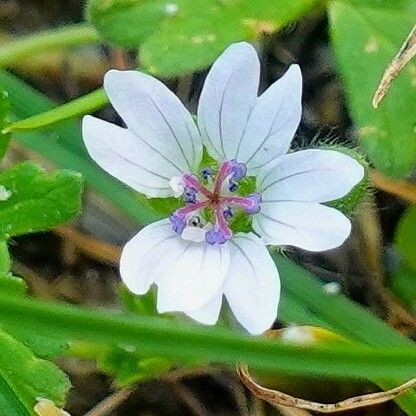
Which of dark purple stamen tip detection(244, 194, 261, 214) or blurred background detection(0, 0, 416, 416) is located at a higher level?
blurred background detection(0, 0, 416, 416)

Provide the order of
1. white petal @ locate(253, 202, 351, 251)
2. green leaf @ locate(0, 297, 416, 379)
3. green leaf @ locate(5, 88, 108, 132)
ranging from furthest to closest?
1. green leaf @ locate(5, 88, 108, 132)
2. white petal @ locate(253, 202, 351, 251)
3. green leaf @ locate(0, 297, 416, 379)

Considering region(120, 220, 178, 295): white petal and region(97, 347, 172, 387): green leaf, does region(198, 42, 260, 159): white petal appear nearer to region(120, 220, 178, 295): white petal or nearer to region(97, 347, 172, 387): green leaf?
region(120, 220, 178, 295): white petal

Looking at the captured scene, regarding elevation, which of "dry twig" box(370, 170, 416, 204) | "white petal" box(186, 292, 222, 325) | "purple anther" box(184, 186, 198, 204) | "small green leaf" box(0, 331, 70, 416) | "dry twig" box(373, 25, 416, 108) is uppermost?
"dry twig" box(370, 170, 416, 204)

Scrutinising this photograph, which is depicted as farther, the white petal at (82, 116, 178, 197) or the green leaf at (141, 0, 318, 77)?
the green leaf at (141, 0, 318, 77)

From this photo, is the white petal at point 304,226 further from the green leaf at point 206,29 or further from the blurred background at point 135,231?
the blurred background at point 135,231

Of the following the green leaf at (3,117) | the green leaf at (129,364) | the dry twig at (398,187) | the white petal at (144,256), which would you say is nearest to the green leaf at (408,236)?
the dry twig at (398,187)

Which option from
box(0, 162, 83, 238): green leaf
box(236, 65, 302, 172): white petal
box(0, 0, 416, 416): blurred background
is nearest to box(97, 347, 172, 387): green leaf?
box(0, 0, 416, 416): blurred background

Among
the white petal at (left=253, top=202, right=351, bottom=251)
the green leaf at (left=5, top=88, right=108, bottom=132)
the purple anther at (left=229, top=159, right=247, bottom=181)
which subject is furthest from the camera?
the green leaf at (left=5, top=88, right=108, bottom=132)

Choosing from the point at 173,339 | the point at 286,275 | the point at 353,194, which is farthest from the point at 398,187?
the point at 173,339
